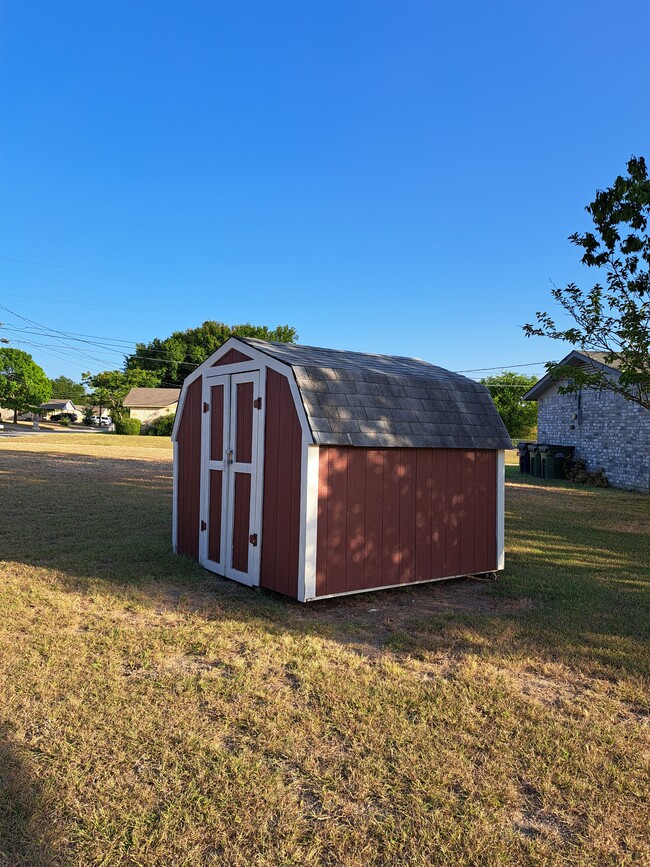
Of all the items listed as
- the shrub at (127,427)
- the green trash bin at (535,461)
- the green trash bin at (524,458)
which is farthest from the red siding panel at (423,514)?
the shrub at (127,427)

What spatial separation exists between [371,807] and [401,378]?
4.44m

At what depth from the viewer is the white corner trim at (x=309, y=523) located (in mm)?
5273

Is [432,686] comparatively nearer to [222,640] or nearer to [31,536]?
[222,640]

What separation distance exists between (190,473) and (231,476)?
3.39 feet

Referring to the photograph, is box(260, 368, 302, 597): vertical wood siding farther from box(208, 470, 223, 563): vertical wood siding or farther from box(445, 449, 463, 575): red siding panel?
box(445, 449, 463, 575): red siding panel

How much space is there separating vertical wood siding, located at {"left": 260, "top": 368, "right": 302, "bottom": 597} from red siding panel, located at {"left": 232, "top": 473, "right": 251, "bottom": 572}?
11.1 inches

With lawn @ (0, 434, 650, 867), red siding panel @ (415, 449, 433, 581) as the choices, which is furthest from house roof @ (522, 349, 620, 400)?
lawn @ (0, 434, 650, 867)

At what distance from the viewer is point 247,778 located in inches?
107

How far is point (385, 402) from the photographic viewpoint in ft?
19.8

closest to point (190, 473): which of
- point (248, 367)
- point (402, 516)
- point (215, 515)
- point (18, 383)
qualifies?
point (215, 515)

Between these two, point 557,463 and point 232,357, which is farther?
point 557,463

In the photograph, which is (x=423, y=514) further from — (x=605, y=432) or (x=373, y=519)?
(x=605, y=432)

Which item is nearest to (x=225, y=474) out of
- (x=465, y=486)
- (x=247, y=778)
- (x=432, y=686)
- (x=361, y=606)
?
(x=361, y=606)

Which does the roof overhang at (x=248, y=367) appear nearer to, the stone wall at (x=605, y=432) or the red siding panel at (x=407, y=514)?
the red siding panel at (x=407, y=514)
